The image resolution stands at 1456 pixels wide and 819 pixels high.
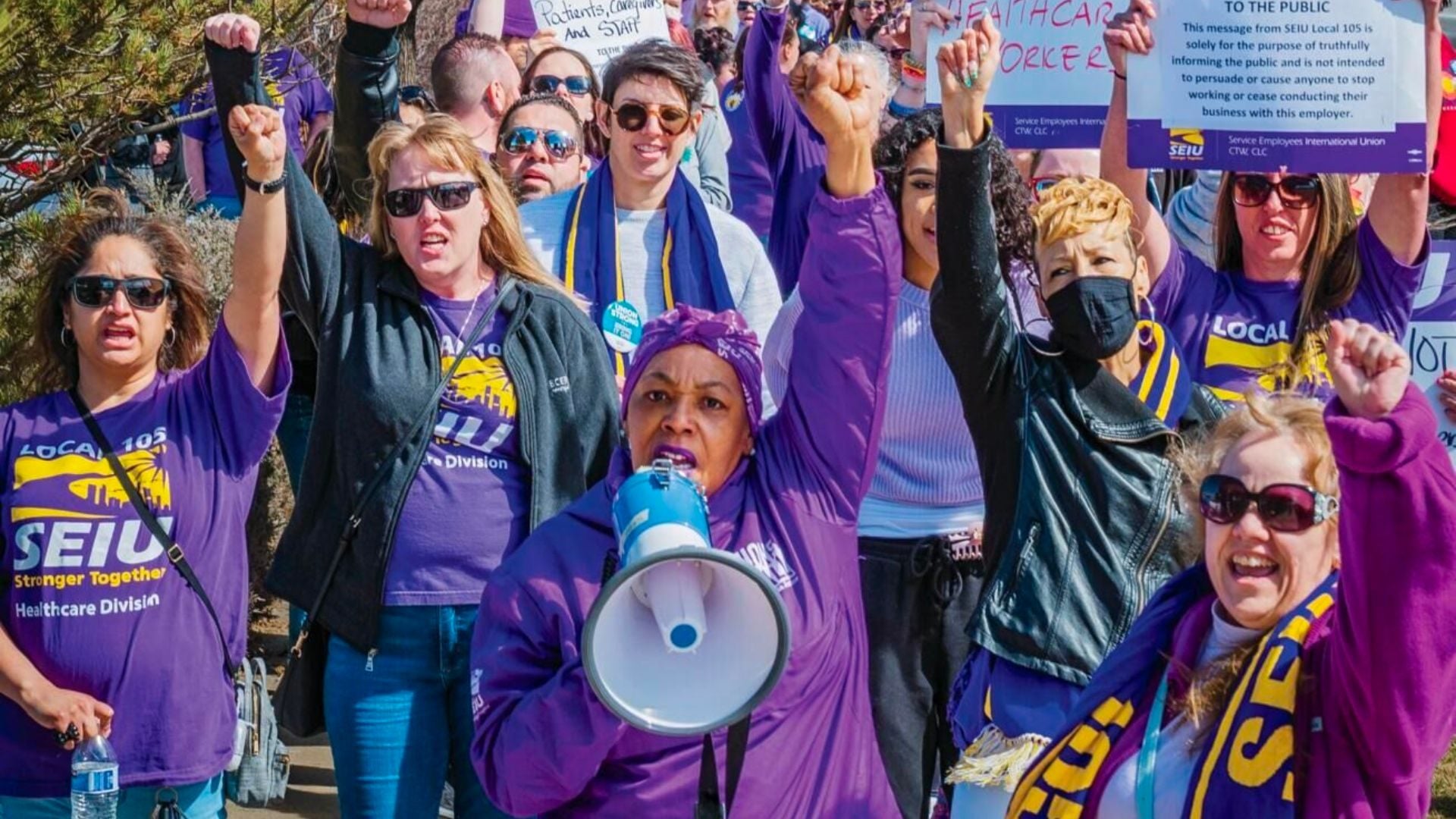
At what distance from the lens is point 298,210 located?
4.27 metres

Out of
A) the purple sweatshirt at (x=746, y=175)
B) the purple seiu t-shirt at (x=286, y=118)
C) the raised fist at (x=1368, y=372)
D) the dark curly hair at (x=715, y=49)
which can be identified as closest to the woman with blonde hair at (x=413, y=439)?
the purple seiu t-shirt at (x=286, y=118)

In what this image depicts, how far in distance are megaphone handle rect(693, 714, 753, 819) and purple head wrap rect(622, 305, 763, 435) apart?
570mm

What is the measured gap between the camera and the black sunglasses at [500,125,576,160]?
20.1 feet

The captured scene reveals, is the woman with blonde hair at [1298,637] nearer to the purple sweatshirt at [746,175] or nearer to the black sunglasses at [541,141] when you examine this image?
the black sunglasses at [541,141]

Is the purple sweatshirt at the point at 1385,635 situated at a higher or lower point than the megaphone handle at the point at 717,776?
higher

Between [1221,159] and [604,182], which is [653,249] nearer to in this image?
[604,182]

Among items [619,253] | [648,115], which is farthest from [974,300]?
[648,115]

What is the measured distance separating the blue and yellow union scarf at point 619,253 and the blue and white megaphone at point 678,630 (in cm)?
208

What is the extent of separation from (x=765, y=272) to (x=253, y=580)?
3.13 metres

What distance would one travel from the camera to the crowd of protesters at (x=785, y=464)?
311cm

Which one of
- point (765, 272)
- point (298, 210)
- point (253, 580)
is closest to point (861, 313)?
point (298, 210)

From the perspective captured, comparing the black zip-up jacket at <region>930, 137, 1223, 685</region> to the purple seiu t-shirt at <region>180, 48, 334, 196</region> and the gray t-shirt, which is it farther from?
the purple seiu t-shirt at <region>180, 48, 334, 196</region>

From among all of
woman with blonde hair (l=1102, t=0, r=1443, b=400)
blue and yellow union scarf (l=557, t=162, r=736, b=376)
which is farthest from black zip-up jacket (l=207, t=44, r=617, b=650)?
woman with blonde hair (l=1102, t=0, r=1443, b=400)

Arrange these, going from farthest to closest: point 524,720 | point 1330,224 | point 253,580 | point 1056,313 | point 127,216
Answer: point 253,580 → point 1330,224 → point 127,216 → point 1056,313 → point 524,720
